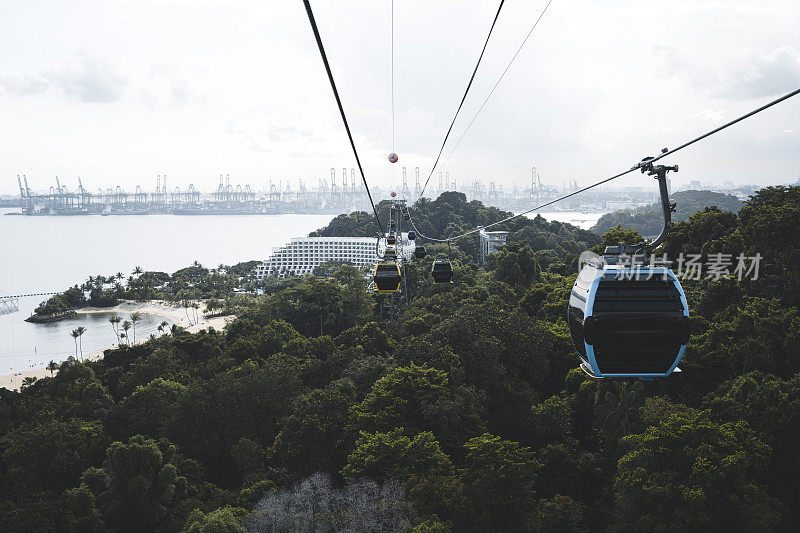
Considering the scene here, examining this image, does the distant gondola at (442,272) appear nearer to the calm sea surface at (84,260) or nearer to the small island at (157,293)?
the calm sea surface at (84,260)

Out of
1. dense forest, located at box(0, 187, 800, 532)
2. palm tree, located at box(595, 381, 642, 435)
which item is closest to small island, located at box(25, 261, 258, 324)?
dense forest, located at box(0, 187, 800, 532)

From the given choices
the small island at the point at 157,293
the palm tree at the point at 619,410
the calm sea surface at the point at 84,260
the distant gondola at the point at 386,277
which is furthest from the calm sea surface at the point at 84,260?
the palm tree at the point at 619,410

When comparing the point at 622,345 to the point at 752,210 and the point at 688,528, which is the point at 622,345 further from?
the point at 752,210

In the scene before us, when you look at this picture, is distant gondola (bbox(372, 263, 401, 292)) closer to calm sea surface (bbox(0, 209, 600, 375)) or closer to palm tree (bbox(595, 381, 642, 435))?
palm tree (bbox(595, 381, 642, 435))

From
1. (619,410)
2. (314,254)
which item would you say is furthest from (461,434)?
(314,254)

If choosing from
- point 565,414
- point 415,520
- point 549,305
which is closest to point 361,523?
point 415,520

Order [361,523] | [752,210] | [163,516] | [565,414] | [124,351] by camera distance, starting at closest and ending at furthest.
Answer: [361,523], [163,516], [565,414], [752,210], [124,351]

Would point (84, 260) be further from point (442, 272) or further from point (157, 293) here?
point (442, 272)
